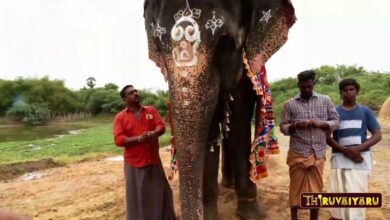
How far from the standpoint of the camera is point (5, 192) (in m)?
6.64

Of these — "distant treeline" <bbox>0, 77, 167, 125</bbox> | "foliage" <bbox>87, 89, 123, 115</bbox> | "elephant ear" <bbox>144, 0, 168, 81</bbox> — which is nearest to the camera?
"elephant ear" <bbox>144, 0, 168, 81</bbox>

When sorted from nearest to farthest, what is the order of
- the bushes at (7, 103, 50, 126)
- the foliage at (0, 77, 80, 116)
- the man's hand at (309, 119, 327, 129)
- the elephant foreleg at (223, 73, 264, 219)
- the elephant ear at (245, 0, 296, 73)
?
the elephant ear at (245, 0, 296, 73) < the man's hand at (309, 119, 327, 129) < the elephant foreleg at (223, 73, 264, 219) < the bushes at (7, 103, 50, 126) < the foliage at (0, 77, 80, 116)

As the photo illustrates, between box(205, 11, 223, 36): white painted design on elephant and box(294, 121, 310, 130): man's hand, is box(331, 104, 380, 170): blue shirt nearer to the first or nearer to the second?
box(294, 121, 310, 130): man's hand

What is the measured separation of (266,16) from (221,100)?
91cm

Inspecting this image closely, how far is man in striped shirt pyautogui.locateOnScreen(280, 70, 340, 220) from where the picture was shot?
3787 mm

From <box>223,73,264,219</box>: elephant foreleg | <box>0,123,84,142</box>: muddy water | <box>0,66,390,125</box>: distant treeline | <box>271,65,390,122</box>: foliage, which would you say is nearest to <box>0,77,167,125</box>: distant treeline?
<box>0,66,390,125</box>: distant treeline

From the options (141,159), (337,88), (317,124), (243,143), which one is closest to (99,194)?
(141,159)

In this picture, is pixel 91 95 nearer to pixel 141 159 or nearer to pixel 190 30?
pixel 141 159

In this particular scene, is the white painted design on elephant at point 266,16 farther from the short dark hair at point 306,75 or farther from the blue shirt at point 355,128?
the blue shirt at point 355,128

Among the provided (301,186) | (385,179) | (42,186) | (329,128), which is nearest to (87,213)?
(42,186)

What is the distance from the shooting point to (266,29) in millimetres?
3594

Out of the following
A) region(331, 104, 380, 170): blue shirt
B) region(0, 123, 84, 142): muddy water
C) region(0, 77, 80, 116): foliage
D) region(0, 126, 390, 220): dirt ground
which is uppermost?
region(0, 77, 80, 116): foliage

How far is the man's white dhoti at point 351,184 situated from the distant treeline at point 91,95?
734 inches

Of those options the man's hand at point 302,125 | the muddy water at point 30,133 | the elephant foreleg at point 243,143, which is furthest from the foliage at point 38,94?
the man's hand at point 302,125
